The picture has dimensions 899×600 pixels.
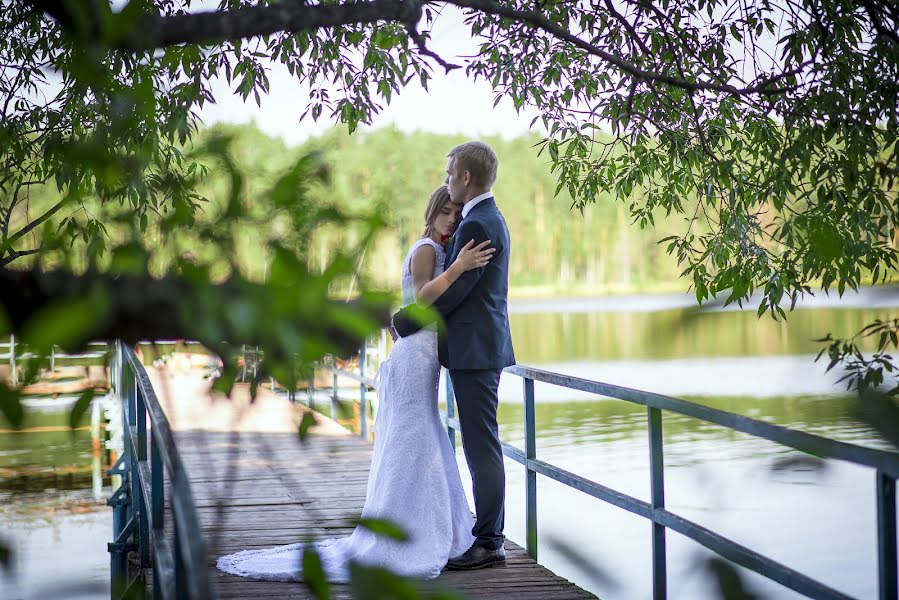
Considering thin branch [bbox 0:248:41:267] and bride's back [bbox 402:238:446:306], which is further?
bride's back [bbox 402:238:446:306]

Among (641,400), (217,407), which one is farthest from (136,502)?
(217,407)

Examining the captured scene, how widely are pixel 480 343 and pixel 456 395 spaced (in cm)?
24

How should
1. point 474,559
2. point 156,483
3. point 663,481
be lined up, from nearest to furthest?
point 156,483
point 663,481
point 474,559

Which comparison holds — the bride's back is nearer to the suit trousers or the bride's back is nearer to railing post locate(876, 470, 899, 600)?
the suit trousers

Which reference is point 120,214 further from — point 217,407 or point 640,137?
point 640,137

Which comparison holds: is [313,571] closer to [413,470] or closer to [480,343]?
[480,343]

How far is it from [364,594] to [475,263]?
10.6 feet

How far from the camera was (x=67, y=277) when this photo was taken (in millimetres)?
1051

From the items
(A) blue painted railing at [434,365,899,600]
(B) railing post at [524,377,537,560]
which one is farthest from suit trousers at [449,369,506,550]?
(B) railing post at [524,377,537,560]

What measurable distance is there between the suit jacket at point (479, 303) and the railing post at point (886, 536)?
1.97 m

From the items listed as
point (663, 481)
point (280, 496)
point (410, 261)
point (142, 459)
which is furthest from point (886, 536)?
point (280, 496)

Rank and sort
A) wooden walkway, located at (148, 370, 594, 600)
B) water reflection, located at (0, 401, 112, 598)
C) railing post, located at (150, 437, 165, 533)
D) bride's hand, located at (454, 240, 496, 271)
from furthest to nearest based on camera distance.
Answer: water reflection, located at (0, 401, 112, 598)
bride's hand, located at (454, 240, 496, 271)
railing post, located at (150, 437, 165, 533)
wooden walkway, located at (148, 370, 594, 600)

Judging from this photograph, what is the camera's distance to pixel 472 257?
13.0 feet

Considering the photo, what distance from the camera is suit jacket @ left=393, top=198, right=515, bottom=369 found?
4.03 m
